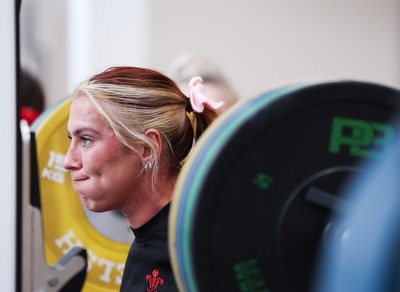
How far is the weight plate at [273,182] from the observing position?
0.80 metres

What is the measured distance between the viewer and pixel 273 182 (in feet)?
2.66

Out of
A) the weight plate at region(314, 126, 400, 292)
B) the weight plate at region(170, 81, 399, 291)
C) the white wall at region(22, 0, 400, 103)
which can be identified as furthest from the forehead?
the white wall at region(22, 0, 400, 103)

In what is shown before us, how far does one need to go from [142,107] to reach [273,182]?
0.48 meters

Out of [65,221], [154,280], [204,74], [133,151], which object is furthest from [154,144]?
[204,74]

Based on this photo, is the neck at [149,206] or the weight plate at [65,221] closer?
the neck at [149,206]

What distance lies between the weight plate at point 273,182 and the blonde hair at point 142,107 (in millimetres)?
419

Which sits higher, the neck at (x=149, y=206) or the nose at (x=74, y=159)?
the nose at (x=74, y=159)

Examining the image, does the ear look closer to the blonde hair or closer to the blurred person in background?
the blonde hair

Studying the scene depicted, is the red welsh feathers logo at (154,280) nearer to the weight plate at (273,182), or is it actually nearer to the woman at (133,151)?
the woman at (133,151)

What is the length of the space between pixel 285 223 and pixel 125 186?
48cm

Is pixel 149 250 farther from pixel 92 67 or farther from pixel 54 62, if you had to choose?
pixel 54 62

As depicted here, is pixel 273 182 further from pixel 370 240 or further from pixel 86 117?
pixel 86 117

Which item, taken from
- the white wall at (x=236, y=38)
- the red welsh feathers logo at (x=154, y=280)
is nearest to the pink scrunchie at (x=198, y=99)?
the red welsh feathers logo at (x=154, y=280)

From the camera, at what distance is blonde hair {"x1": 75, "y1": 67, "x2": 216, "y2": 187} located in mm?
1230
